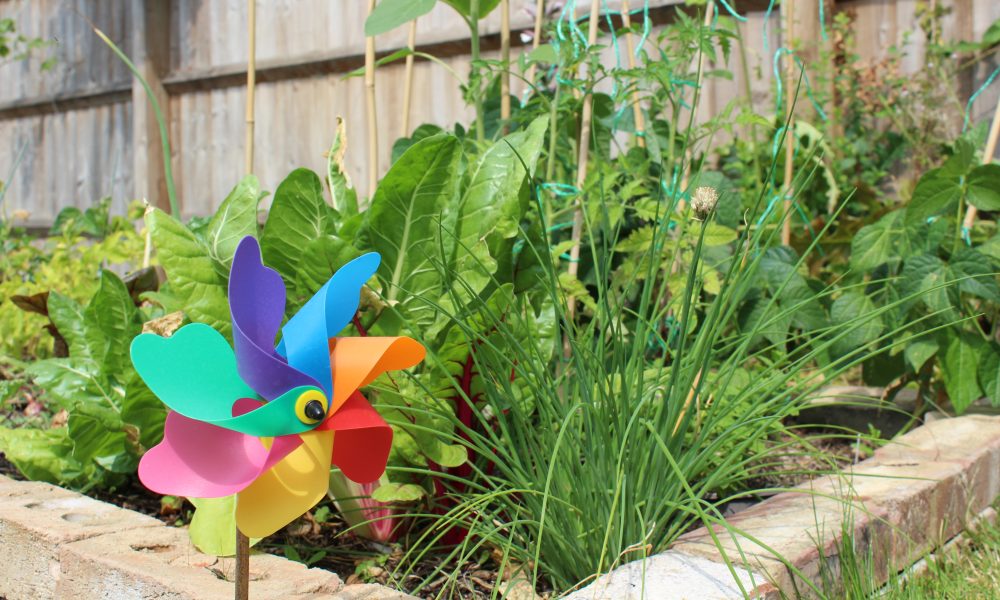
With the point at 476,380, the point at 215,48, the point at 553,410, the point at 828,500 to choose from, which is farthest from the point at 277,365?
the point at 215,48

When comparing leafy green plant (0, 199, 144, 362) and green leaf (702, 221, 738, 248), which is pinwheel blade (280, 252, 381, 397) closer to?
green leaf (702, 221, 738, 248)

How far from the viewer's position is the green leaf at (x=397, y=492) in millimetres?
1429

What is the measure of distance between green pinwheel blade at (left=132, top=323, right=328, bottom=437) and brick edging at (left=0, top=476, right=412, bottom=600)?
1.18 feet

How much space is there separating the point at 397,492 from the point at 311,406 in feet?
1.73

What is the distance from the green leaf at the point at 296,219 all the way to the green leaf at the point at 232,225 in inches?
1.6

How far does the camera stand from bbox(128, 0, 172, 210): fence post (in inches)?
229

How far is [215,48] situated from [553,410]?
5.06m

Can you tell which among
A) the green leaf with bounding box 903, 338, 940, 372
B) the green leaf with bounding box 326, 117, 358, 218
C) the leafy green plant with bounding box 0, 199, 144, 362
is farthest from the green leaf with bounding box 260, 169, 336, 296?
the green leaf with bounding box 903, 338, 940, 372

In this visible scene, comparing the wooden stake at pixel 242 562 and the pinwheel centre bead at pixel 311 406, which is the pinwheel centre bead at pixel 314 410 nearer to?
the pinwheel centre bead at pixel 311 406

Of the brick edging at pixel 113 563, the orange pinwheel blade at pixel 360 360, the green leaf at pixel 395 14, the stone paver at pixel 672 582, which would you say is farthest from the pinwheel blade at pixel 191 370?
the green leaf at pixel 395 14

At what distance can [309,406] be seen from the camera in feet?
3.10

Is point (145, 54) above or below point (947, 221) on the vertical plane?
above

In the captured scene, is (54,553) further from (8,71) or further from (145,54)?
(8,71)

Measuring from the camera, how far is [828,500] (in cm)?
151
